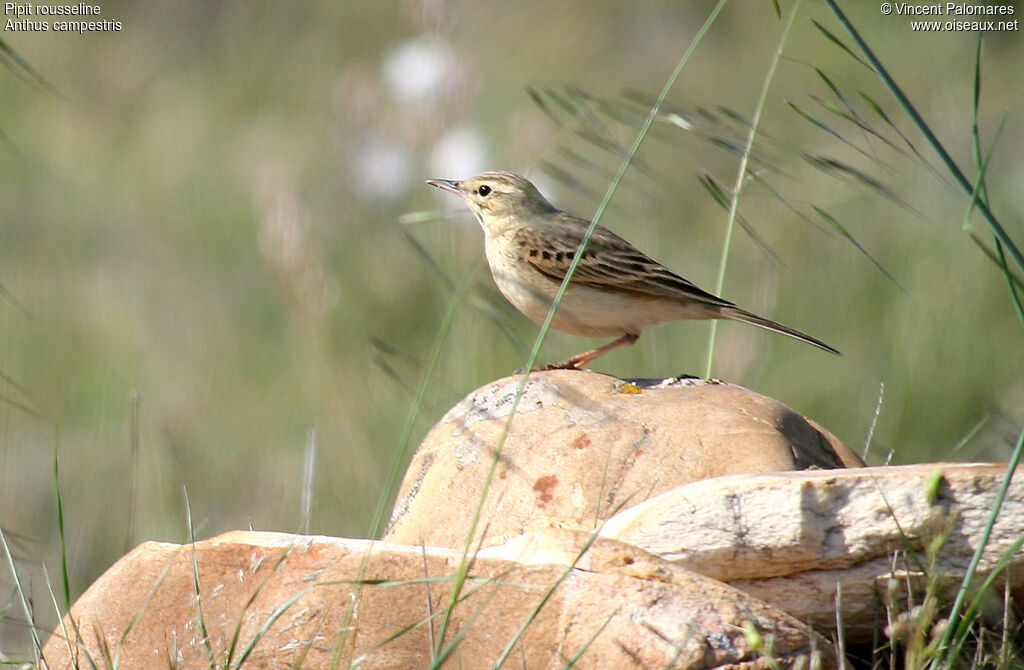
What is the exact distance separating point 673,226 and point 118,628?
6.04m

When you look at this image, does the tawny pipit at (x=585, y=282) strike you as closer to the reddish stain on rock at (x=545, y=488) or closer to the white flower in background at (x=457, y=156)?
the white flower in background at (x=457, y=156)

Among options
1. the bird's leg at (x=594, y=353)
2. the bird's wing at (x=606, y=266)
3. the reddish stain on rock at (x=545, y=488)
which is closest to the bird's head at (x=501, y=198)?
the bird's wing at (x=606, y=266)

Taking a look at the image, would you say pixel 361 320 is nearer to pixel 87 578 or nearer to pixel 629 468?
A: pixel 87 578

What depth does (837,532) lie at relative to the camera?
3070 mm

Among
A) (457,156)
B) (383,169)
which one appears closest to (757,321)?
(457,156)

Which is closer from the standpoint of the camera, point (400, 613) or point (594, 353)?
point (400, 613)

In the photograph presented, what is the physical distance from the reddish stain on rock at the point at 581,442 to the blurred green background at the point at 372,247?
160cm

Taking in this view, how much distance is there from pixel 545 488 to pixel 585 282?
6.34ft

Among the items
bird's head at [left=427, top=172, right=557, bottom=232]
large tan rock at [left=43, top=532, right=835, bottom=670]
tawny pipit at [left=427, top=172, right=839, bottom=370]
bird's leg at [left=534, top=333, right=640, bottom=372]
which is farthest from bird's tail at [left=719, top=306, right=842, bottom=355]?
large tan rock at [left=43, top=532, right=835, bottom=670]

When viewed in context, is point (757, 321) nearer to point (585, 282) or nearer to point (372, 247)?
point (585, 282)

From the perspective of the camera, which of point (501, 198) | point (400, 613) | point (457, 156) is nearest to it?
point (400, 613)

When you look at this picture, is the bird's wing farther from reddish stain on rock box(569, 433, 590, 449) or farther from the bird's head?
reddish stain on rock box(569, 433, 590, 449)

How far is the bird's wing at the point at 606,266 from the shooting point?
18.1 feet

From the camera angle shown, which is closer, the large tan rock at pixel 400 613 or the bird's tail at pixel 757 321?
the large tan rock at pixel 400 613
